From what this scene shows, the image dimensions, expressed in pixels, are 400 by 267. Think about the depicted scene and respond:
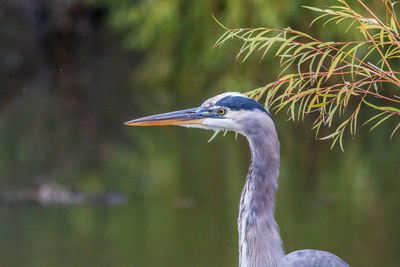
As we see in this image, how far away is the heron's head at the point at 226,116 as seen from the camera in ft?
6.33

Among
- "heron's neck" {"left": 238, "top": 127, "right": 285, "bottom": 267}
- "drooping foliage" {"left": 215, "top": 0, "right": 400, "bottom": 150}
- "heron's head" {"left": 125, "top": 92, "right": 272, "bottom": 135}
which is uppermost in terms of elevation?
"drooping foliage" {"left": 215, "top": 0, "right": 400, "bottom": 150}

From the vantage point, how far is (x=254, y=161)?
1.94 meters

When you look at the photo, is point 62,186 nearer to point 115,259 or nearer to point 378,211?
point 115,259

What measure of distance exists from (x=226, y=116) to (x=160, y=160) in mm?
3617

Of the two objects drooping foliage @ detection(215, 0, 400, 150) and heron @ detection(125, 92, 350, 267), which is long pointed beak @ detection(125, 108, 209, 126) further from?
drooping foliage @ detection(215, 0, 400, 150)

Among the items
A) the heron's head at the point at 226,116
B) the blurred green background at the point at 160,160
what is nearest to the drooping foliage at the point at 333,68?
the heron's head at the point at 226,116

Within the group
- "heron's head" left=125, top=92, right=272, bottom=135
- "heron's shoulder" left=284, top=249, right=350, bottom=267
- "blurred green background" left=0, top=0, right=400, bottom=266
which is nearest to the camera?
"heron's head" left=125, top=92, right=272, bottom=135

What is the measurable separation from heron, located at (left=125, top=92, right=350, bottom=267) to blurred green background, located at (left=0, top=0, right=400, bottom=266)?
5.77 ft

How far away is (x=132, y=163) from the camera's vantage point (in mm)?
5484

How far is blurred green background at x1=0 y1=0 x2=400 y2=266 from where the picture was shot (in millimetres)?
4047

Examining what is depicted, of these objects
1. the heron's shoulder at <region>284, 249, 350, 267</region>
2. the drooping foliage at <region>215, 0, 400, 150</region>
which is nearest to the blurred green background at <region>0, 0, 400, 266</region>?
the drooping foliage at <region>215, 0, 400, 150</region>

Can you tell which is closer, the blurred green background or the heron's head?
the heron's head

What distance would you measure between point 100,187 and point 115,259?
115 cm

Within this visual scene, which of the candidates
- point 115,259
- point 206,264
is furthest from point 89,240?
point 206,264
